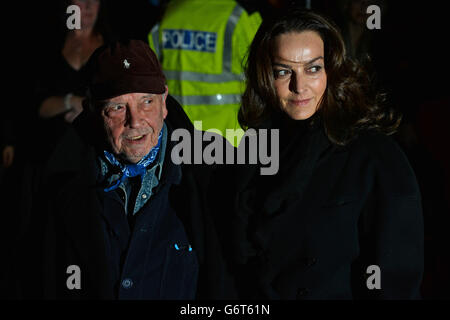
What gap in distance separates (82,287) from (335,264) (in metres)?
1.10

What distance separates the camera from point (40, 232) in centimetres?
280

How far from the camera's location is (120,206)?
281 cm

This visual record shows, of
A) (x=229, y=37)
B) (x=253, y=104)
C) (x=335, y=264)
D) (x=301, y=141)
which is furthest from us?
(x=229, y=37)

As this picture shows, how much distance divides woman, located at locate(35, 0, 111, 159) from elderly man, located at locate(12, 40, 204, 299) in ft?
6.13

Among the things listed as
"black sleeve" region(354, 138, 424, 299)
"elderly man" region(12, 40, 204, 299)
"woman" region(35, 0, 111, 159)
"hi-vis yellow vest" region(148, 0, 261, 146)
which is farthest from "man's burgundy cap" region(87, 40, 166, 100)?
"woman" region(35, 0, 111, 159)

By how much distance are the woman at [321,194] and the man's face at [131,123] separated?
0.42 meters

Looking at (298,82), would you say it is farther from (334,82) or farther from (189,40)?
(189,40)

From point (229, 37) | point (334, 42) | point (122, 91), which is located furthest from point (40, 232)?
point (229, 37)

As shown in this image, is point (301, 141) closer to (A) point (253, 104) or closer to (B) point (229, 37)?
(A) point (253, 104)

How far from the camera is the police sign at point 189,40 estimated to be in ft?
14.2

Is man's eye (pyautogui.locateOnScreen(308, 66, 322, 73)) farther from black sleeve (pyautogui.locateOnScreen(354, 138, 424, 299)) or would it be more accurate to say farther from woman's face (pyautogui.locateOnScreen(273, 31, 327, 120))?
black sleeve (pyautogui.locateOnScreen(354, 138, 424, 299))

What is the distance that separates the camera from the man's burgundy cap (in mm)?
2713
